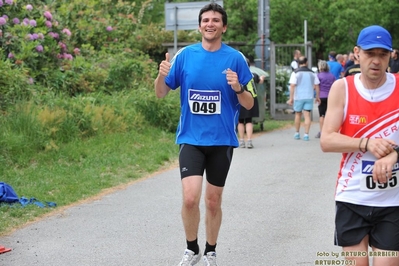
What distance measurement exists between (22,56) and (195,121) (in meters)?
10.9

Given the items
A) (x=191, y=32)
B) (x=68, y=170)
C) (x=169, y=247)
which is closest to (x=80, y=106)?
(x=68, y=170)

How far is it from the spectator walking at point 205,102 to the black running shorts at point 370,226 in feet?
6.39

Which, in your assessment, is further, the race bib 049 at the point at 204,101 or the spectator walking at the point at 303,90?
the spectator walking at the point at 303,90

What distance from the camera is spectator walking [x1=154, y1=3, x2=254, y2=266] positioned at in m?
6.58

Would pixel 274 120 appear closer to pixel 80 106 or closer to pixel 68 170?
pixel 80 106

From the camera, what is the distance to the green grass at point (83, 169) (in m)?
10.2

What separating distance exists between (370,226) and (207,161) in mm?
2196

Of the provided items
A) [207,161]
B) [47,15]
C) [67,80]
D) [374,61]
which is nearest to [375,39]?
[374,61]

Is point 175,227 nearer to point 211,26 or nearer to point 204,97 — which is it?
point 204,97

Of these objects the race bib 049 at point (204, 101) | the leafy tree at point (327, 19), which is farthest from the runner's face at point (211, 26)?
the leafy tree at point (327, 19)

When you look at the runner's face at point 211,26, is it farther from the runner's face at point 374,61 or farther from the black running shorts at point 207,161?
the runner's face at point 374,61

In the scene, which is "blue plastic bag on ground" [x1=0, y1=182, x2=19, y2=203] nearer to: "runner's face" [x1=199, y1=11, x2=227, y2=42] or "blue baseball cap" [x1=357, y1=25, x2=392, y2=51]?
"runner's face" [x1=199, y1=11, x2=227, y2=42]

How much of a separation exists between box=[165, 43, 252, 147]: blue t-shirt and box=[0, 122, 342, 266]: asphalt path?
1265 millimetres

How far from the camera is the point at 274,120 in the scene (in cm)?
2334
